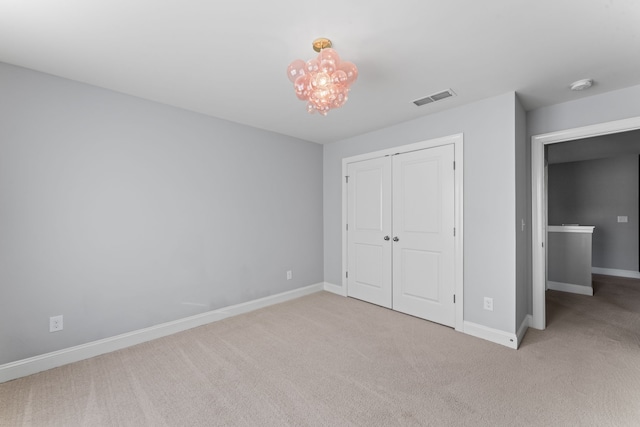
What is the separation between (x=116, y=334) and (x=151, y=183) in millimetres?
1481

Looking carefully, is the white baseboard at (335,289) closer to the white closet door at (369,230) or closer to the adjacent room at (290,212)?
the white closet door at (369,230)

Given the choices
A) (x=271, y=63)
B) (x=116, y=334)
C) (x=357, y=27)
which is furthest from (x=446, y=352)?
(x=116, y=334)

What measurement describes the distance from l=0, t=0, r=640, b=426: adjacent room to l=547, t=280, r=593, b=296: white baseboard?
272mm

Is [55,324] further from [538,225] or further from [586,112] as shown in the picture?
[586,112]

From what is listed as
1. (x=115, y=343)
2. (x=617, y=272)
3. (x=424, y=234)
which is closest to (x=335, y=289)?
(x=424, y=234)

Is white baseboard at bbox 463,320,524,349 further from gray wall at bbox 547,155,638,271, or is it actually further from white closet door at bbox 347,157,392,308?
gray wall at bbox 547,155,638,271

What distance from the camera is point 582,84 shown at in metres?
2.42

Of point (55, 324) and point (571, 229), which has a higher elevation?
point (571, 229)

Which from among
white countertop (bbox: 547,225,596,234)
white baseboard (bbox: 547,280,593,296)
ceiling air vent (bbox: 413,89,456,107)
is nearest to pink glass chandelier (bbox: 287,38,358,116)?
ceiling air vent (bbox: 413,89,456,107)

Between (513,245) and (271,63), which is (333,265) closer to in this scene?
(513,245)

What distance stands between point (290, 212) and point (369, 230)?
1.19 metres

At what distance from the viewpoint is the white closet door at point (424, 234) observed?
10.3ft

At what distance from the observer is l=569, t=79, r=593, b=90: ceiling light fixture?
2393 mm

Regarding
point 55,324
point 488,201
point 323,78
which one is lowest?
point 55,324
